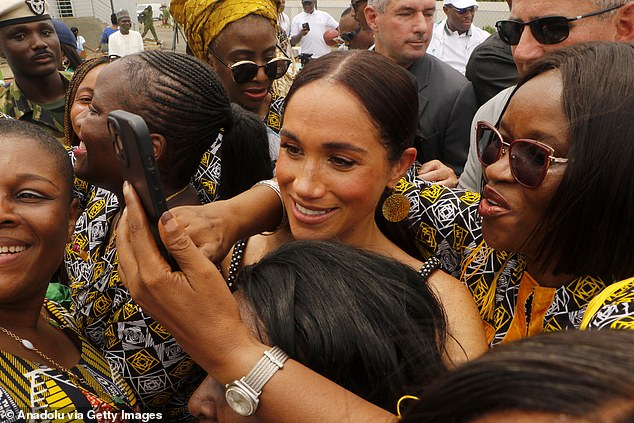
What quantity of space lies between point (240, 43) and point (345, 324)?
2.07 meters

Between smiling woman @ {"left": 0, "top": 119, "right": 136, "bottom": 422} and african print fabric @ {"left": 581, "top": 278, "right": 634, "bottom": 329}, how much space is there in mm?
1203

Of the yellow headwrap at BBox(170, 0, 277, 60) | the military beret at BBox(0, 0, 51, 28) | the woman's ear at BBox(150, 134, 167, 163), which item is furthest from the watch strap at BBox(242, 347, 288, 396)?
the military beret at BBox(0, 0, 51, 28)

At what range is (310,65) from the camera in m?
1.86

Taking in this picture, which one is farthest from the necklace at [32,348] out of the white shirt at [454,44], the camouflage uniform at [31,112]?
the white shirt at [454,44]

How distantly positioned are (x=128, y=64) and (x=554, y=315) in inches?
61.9

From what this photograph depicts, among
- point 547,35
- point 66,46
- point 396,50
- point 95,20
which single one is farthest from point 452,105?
point 95,20

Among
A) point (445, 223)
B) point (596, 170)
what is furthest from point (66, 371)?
point (596, 170)

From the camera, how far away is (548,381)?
1.94 feet

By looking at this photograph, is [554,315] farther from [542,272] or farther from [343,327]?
[343,327]

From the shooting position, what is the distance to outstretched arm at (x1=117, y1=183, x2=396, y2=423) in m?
1.12

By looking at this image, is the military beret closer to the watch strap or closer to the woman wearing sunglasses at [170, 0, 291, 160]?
the woman wearing sunglasses at [170, 0, 291, 160]

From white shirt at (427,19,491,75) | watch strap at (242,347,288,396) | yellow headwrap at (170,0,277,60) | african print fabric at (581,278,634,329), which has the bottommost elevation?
white shirt at (427,19,491,75)

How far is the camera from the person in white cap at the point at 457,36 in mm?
6395

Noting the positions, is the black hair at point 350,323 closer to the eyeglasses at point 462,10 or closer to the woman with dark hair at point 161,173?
the woman with dark hair at point 161,173
